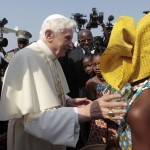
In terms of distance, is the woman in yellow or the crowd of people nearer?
the woman in yellow

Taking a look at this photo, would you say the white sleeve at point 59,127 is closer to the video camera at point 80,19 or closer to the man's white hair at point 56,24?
the man's white hair at point 56,24

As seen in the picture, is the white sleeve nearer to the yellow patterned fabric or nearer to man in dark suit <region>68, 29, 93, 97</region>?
the yellow patterned fabric

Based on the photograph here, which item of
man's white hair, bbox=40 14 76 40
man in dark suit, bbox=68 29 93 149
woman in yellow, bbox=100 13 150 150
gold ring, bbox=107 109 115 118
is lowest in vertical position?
man in dark suit, bbox=68 29 93 149

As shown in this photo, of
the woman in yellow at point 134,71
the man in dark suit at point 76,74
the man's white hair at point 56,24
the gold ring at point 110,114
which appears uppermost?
the man's white hair at point 56,24

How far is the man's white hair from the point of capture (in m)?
3.02

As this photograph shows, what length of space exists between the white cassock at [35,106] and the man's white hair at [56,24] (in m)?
0.15

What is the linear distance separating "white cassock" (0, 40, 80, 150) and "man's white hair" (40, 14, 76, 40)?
15cm

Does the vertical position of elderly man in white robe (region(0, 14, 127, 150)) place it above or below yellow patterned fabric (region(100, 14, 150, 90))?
below

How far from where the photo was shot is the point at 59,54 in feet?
10.3

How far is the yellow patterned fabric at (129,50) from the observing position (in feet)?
5.06

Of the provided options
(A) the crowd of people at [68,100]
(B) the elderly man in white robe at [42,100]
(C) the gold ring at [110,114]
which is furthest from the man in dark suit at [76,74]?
(C) the gold ring at [110,114]

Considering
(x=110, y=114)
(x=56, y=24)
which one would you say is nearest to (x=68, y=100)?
(x=56, y=24)

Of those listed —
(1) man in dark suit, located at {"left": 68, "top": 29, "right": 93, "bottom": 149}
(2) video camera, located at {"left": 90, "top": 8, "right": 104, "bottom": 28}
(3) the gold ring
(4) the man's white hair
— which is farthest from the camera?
(2) video camera, located at {"left": 90, "top": 8, "right": 104, "bottom": 28}

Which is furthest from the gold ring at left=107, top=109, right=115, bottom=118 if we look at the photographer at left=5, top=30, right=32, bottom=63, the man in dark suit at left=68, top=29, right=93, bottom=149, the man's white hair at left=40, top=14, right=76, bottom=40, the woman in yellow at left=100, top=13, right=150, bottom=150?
the photographer at left=5, top=30, right=32, bottom=63
